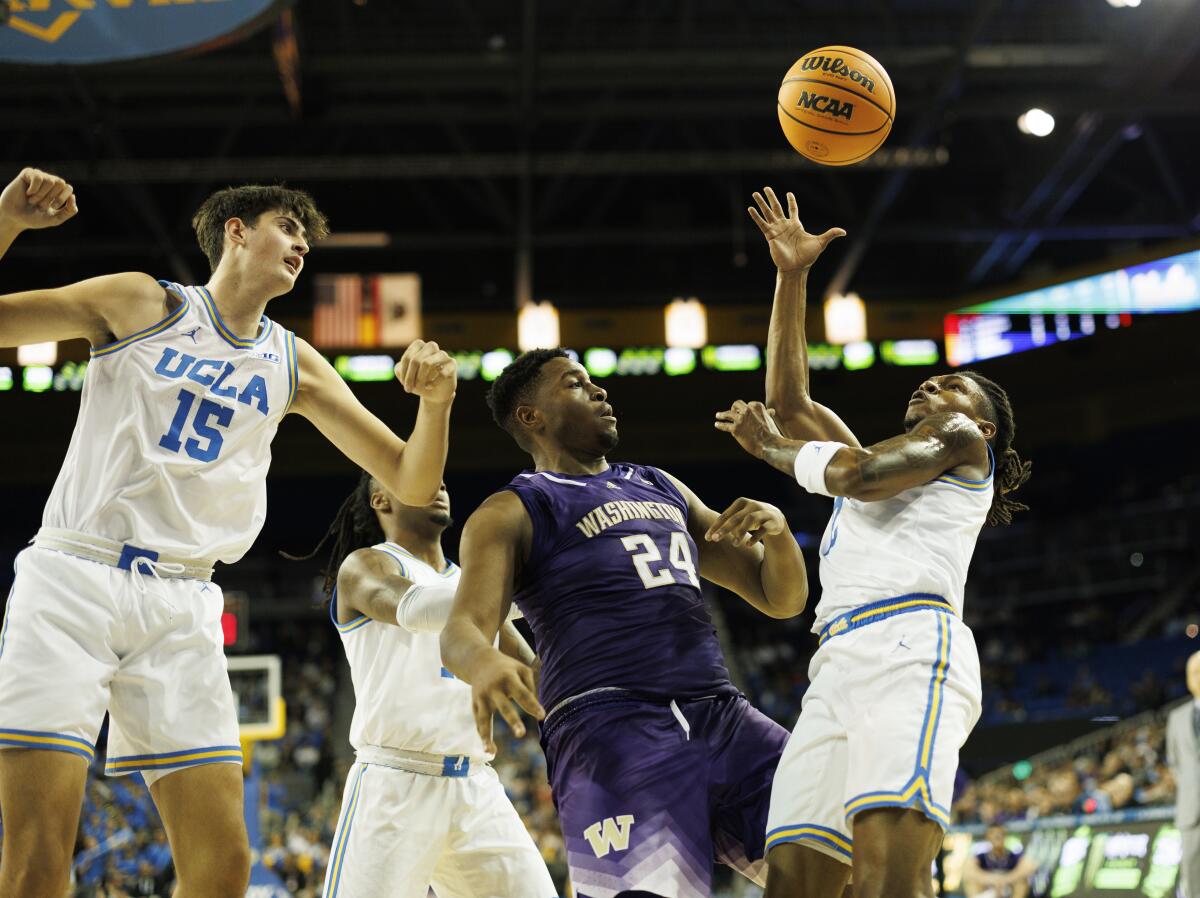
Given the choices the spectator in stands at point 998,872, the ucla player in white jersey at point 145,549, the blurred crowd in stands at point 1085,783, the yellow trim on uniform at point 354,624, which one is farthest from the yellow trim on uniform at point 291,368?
the blurred crowd in stands at point 1085,783

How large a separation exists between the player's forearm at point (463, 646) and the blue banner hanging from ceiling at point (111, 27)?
5818mm

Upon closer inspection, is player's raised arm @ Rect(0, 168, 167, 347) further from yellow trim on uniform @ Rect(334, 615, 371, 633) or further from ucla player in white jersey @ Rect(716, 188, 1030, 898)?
ucla player in white jersey @ Rect(716, 188, 1030, 898)

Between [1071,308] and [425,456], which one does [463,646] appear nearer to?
[425,456]

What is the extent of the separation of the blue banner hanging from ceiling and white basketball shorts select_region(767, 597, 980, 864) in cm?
624

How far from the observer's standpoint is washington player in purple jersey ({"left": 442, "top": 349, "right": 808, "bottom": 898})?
3.57m

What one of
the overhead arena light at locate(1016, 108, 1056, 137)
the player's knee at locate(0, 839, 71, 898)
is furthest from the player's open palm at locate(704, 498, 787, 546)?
the overhead arena light at locate(1016, 108, 1056, 137)

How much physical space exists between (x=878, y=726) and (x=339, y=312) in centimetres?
1663

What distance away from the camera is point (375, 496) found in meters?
5.54

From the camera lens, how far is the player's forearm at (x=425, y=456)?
3.95 m

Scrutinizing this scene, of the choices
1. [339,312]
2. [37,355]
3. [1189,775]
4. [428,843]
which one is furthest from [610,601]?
[37,355]

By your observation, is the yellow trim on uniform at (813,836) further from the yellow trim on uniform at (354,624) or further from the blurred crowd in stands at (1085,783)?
the blurred crowd in stands at (1085,783)

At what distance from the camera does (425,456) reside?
4012mm

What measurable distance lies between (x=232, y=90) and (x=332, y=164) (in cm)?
178

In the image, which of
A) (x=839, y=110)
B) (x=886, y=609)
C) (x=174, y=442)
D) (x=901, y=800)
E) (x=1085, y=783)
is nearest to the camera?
(x=901, y=800)
